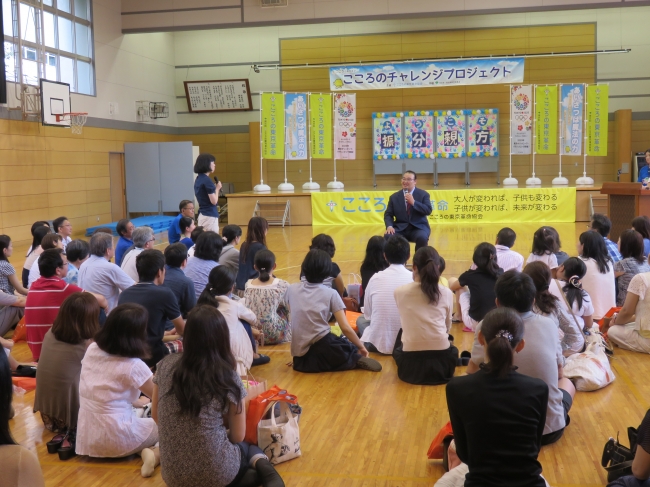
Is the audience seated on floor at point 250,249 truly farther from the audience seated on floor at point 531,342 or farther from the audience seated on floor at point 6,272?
the audience seated on floor at point 531,342

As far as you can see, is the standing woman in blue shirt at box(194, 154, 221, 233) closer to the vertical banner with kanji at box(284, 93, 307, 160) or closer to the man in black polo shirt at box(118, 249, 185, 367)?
the man in black polo shirt at box(118, 249, 185, 367)

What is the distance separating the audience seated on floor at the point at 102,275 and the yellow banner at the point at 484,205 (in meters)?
8.77

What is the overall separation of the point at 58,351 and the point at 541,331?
241 centimetres

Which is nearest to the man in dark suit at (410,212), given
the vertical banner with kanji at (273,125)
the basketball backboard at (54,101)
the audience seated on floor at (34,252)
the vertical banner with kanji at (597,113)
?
the audience seated on floor at (34,252)

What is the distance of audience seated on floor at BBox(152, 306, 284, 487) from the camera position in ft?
8.63

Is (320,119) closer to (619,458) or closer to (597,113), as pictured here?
(597,113)

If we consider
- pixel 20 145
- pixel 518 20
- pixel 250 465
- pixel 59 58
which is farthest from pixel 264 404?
pixel 518 20

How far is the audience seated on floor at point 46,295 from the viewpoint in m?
4.43

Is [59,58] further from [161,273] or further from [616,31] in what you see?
[616,31]

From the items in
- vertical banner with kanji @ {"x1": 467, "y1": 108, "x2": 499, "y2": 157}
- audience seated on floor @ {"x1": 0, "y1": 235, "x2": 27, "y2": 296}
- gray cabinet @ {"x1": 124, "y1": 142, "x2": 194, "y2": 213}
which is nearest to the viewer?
audience seated on floor @ {"x1": 0, "y1": 235, "x2": 27, "y2": 296}

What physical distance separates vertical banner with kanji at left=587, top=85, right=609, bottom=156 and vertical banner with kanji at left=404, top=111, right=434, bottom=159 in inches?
157

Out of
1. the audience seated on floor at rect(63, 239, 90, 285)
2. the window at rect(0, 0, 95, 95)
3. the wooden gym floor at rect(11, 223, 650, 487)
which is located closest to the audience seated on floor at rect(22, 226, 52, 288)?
the audience seated on floor at rect(63, 239, 90, 285)

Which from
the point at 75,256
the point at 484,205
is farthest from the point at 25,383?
the point at 484,205

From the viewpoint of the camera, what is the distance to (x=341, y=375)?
4727 mm
